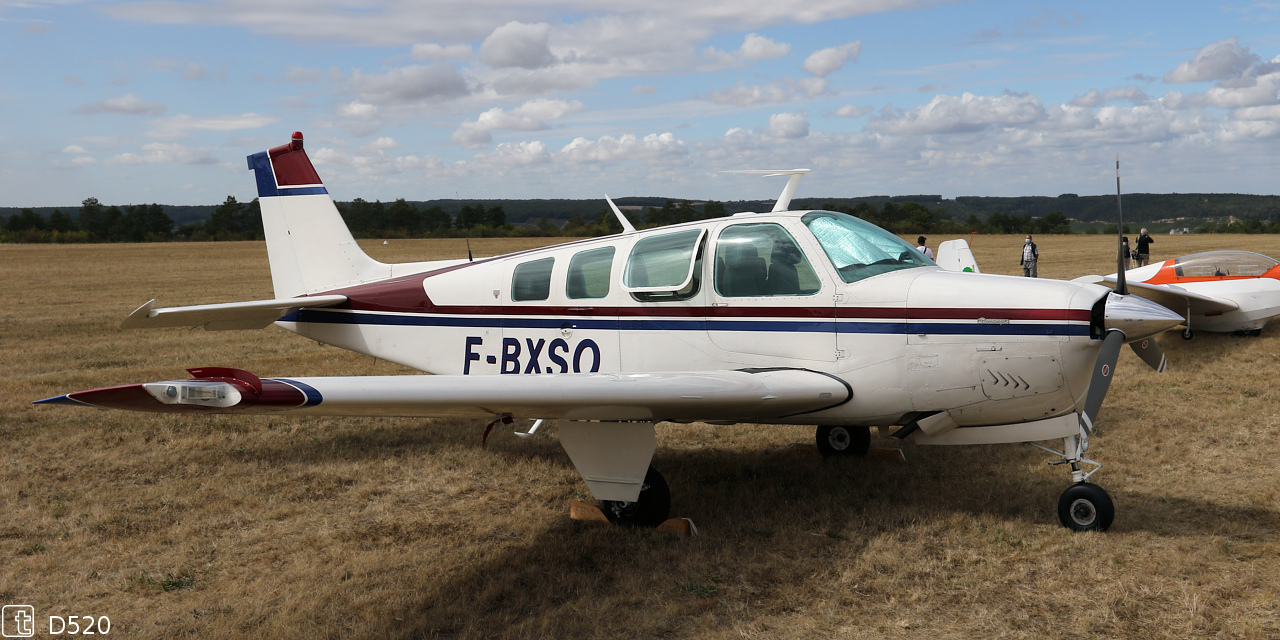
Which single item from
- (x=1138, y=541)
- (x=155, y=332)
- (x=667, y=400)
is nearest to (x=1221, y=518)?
(x=1138, y=541)

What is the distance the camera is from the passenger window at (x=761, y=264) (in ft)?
18.0

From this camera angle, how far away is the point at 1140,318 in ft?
16.0

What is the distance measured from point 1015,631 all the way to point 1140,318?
2051 millimetres

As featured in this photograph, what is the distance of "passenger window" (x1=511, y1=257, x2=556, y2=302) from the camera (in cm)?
630

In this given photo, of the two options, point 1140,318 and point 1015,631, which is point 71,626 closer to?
point 1015,631

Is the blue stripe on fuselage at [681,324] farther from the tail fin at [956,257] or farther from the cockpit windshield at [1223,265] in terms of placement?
the cockpit windshield at [1223,265]

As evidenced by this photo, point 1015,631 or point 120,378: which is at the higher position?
point 120,378

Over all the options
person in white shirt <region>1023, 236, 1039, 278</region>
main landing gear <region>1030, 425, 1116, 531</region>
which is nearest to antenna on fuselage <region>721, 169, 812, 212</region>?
main landing gear <region>1030, 425, 1116, 531</region>

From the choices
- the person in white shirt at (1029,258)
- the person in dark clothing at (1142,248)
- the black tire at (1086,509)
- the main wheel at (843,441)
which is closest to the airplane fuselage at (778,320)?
the black tire at (1086,509)

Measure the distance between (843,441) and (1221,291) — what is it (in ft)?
27.8

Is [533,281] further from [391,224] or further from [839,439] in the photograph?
[391,224]

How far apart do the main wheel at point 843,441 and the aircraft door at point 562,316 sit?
98.2 inches

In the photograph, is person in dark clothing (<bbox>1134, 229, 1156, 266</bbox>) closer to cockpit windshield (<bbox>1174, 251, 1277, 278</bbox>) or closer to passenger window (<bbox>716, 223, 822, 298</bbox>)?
cockpit windshield (<bbox>1174, 251, 1277, 278</bbox>)

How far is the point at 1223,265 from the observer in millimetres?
12523
